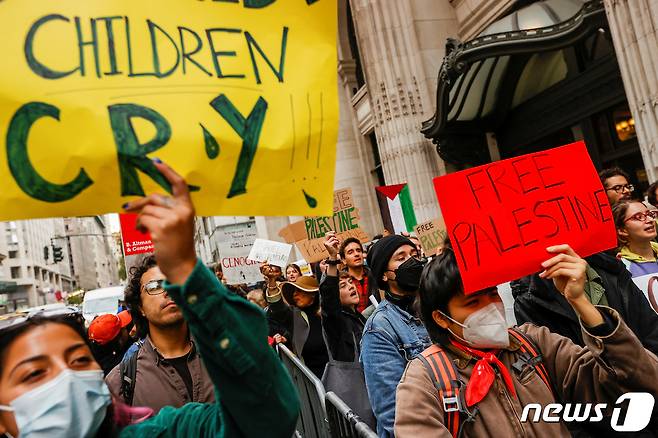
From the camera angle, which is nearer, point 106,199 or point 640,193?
point 106,199

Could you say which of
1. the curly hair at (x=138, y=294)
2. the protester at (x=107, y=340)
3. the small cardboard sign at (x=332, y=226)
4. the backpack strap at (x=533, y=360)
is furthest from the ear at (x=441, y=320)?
the small cardboard sign at (x=332, y=226)

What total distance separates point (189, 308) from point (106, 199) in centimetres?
58

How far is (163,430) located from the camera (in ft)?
4.57

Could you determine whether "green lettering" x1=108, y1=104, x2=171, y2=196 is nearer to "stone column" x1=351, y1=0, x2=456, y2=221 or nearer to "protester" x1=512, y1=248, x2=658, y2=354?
"protester" x1=512, y1=248, x2=658, y2=354

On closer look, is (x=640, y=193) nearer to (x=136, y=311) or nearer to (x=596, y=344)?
(x=596, y=344)

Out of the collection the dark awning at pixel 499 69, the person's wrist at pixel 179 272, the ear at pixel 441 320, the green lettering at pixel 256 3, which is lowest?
the ear at pixel 441 320

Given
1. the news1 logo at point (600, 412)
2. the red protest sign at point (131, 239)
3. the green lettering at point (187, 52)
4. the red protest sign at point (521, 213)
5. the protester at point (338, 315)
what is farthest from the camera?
the red protest sign at point (131, 239)

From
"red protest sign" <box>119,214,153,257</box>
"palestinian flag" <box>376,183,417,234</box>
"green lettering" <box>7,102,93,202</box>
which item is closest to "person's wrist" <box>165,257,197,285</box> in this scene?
"green lettering" <box>7,102,93,202</box>

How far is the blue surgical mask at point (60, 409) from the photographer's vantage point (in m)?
1.25

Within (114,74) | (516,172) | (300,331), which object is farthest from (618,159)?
(114,74)

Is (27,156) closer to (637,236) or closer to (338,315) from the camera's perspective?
(338,315)

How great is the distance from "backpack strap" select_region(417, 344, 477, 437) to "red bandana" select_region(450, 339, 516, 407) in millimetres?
34

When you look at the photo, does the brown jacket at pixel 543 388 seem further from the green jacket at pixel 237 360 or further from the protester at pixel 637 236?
the protester at pixel 637 236

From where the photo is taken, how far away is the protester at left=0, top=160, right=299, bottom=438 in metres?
1.13
